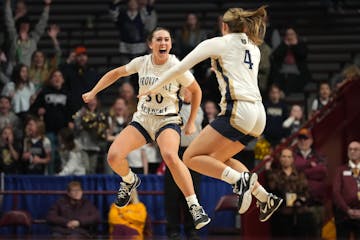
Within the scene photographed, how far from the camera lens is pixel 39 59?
53.4 feet

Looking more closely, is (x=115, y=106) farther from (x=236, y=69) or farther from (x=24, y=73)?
(x=236, y=69)

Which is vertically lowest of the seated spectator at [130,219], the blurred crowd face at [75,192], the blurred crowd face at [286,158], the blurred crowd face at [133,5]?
the seated spectator at [130,219]

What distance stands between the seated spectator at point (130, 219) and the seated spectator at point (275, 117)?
258 centimetres

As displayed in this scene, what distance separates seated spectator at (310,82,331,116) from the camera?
15023 mm

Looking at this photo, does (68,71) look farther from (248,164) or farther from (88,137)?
(248,164)

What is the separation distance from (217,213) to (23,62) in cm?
493

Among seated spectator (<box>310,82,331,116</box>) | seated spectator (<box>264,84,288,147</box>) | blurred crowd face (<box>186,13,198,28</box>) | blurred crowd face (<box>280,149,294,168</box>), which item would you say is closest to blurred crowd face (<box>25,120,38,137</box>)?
blurred crowd face (<box>186,13,198,28</box>)

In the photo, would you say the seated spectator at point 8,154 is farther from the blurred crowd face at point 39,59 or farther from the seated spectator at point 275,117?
the seated spectator at point 275,117

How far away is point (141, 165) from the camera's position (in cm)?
1454

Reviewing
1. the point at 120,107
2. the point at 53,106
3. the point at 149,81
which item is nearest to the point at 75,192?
the point at 120,107

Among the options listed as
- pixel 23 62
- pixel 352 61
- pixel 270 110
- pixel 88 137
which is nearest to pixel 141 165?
pixel 88 137

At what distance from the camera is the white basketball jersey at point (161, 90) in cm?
1014

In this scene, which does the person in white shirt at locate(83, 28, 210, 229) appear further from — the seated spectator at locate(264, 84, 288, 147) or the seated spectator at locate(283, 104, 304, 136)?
the seated spectator at locate(283, 104, 304, 136)

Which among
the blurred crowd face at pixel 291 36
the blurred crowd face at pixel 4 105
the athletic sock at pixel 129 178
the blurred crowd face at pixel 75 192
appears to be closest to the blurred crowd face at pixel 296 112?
the blurred crowd face at pixel 291 36
